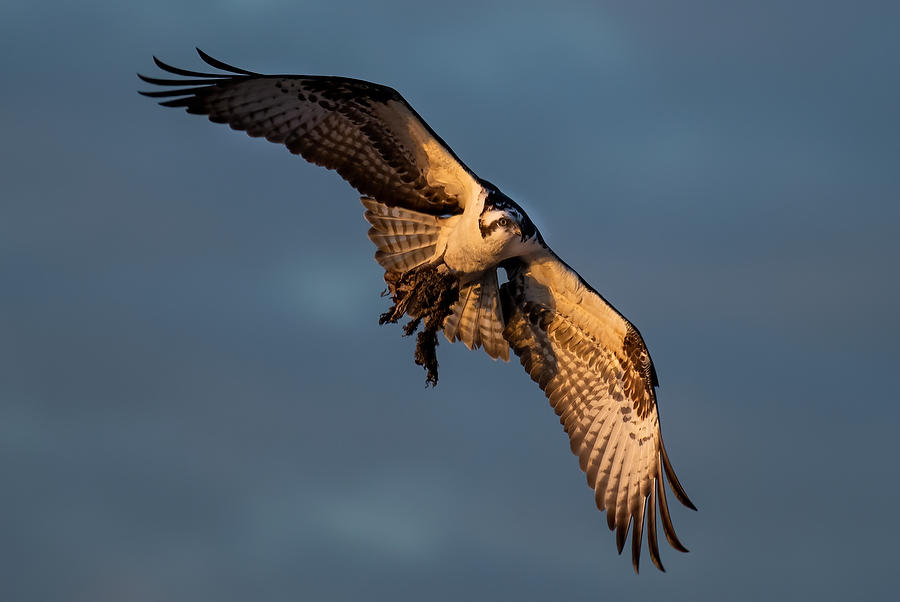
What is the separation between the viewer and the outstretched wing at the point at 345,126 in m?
13.7

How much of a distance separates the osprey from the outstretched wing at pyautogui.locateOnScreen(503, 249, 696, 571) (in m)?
0.01

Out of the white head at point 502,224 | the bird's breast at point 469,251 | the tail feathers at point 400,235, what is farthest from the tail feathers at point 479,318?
the white head at point 502,224

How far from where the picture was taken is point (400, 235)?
14844mm

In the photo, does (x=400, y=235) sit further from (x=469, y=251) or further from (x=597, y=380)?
(x=597, y=380)

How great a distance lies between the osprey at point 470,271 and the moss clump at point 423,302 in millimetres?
15

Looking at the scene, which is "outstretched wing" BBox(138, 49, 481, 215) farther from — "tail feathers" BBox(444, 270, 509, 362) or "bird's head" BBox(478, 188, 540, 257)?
"tail feathers" BBox(444, 270, 509, 362)

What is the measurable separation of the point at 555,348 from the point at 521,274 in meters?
0.98

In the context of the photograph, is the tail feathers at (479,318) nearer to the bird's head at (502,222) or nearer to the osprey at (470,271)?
the osprey at (470,271)

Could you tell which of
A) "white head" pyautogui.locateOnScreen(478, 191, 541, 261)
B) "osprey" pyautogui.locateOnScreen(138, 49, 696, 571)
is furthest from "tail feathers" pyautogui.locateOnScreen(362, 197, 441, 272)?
"white head" pyautogui.locateOnScreen(478, 191, 541, 261)

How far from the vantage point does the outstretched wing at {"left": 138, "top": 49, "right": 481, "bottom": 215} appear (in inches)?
540

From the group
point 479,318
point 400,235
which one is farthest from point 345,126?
point 479,318

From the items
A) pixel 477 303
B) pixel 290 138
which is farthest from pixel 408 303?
pixel 290 138

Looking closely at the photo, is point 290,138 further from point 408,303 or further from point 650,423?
point 650,423

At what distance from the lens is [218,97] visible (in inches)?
543
